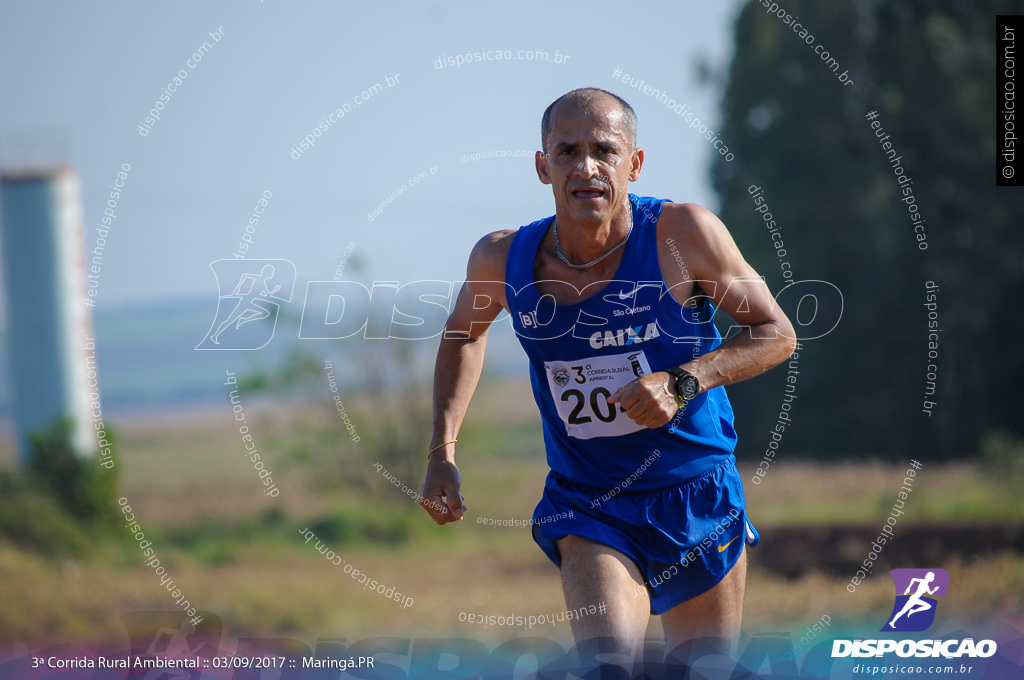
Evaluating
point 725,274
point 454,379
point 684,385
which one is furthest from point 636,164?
point 454,379

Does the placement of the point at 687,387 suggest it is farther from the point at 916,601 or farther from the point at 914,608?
the point at 916,601

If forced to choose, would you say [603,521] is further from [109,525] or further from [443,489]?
[109,525]

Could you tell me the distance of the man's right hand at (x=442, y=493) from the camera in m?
3.54

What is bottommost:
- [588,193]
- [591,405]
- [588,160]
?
[591,405]

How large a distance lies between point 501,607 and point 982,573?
5.14 metres

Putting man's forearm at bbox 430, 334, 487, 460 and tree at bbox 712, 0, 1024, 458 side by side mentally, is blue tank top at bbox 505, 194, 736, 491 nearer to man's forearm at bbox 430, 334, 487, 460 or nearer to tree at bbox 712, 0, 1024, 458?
man's forearm at bbox 430, 334, 487, 460

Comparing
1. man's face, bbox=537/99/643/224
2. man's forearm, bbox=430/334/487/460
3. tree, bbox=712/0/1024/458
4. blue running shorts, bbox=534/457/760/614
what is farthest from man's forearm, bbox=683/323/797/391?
tree, bbox=712/0/1024/458

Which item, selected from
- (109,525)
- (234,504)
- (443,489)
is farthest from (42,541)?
(443,489)

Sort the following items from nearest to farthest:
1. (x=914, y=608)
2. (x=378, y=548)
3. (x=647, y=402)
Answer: (x=647, y=402) < (x=914, y=608) < (x=378, y=548)

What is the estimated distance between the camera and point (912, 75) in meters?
22.2

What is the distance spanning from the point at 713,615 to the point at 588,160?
65.8 inches

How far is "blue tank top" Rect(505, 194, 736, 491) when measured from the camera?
3.49 metres

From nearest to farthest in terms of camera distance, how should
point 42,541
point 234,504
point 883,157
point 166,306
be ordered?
point 42,541, point 234,504, point 883,157, point 166,306

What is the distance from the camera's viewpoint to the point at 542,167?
12.3 feet
